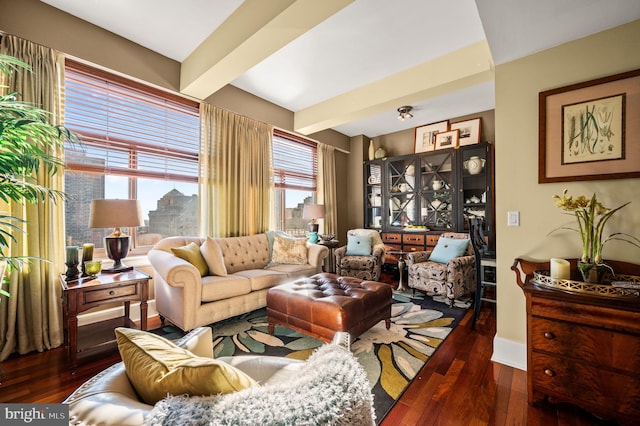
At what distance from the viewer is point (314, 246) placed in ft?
12.3

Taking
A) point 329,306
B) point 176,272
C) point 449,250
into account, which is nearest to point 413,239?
point 449,250

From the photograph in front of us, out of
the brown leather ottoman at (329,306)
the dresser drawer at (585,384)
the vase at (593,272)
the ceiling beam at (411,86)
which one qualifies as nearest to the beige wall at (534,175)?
the vase at (593,272)

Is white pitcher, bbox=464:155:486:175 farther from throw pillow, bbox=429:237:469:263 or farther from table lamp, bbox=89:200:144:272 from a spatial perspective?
table lamp, bbox=89:200:144:272

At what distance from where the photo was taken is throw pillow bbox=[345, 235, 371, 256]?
165 inches

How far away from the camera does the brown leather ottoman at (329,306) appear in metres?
2.04

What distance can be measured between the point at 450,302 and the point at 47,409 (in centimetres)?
346

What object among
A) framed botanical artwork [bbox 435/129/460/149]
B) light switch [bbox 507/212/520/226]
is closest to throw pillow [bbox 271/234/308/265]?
light switch [bbox 507/212/520/226]

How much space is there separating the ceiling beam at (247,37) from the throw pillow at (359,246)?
9.25ft

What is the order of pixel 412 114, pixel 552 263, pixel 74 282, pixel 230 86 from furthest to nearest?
1. pixel 412 114
2. pixel 230 86
3. pixel 74 282
4. pixel 552 263

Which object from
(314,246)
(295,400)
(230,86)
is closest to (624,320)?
(295,400)

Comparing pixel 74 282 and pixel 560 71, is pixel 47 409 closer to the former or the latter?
pixel 74 282

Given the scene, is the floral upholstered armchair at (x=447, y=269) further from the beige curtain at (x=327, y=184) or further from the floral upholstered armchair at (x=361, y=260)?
the beige curtain at (x=327, y=184)

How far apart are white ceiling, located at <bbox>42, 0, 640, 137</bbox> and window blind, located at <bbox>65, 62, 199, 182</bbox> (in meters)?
0.41

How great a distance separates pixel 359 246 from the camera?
13.9ft
